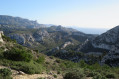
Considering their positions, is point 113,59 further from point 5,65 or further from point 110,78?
point 5,65

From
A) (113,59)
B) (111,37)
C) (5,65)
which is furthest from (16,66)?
(111,37)

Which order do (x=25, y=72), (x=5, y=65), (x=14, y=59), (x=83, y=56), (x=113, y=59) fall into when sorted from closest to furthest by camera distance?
(x=25, y=72)
(x=5, y=65)
(x=14, y=59)
(x=113, y=59)
(x=83, y=56)

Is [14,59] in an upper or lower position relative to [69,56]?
upper

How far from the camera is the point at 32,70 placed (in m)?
17.9

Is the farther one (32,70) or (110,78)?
(110,78)

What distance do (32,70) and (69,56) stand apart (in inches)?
3596

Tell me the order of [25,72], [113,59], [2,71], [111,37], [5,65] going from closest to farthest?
1. [2,71]
2. [25,72]
3. [5,65]
4. [113,59]
5. [111,37]

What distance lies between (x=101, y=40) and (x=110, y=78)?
13007 cm

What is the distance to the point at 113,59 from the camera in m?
82.4

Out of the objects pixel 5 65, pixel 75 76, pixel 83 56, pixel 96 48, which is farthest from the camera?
pixel 96 48

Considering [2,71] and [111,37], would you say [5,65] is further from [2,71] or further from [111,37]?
[111,37]

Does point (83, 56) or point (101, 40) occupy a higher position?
point (101, 40)

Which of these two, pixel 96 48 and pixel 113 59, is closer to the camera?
pixel 113 59

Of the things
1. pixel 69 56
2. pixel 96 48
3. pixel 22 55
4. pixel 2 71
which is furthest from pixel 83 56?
pixel 2 71
